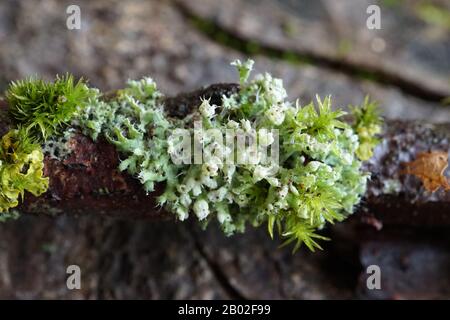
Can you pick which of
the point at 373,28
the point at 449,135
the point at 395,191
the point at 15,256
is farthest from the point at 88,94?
the point at 373,28

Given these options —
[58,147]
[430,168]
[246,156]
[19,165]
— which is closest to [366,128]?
[430,168]

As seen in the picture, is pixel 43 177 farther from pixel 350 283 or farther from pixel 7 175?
pixel 350 283

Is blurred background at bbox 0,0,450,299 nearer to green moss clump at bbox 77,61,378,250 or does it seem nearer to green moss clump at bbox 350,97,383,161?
green moss clump at bbox 350,97,383,161

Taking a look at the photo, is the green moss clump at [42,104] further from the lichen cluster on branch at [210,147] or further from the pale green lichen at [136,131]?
the pale green lichen at [136,131]

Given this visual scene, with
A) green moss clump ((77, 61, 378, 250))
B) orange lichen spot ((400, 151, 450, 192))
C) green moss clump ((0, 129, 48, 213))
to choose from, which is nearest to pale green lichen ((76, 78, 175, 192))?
green moss clump ((77, 61, 378, 250))

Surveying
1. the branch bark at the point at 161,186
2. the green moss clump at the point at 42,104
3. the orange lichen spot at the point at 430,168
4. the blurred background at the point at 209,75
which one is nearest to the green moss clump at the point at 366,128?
the branch bark at the point at 161,186
